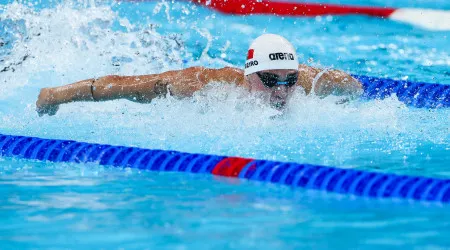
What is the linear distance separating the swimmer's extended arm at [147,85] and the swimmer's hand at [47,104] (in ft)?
0.24

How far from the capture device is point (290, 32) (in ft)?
28.8

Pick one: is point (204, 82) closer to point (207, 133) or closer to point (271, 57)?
point (207, 133)

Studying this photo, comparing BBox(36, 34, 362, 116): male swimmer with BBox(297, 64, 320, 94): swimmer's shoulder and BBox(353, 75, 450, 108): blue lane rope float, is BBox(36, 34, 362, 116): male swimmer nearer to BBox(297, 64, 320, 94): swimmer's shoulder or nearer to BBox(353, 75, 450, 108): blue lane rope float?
BBox(297, 64, 320, 94): swimmer's shoulder

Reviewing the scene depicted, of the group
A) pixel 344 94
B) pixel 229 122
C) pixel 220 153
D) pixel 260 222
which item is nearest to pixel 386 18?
pixel 344 94

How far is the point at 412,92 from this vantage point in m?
6.11

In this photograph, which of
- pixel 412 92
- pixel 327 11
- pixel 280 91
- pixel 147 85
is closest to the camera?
pixel 280 91

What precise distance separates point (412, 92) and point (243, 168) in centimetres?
293

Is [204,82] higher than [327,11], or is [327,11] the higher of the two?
[327,11]

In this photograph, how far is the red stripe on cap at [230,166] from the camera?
3551 mm

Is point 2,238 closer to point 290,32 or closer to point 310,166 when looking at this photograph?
point 310,166

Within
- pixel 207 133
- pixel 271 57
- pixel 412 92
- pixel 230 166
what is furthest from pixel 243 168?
pixel 412 92

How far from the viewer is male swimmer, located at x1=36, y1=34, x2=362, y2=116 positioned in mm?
4598

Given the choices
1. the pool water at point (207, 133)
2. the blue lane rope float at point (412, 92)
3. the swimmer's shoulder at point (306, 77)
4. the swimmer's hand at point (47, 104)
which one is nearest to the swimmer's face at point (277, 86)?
the pool water at point (207, 133)

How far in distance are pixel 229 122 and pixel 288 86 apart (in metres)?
0.43
